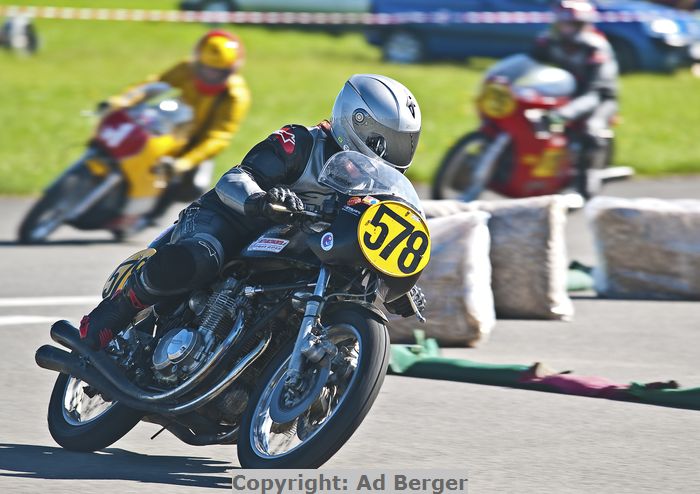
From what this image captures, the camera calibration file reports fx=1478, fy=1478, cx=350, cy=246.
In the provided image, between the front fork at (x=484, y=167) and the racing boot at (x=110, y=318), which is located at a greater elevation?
the racing boot at (x=110, y=318)

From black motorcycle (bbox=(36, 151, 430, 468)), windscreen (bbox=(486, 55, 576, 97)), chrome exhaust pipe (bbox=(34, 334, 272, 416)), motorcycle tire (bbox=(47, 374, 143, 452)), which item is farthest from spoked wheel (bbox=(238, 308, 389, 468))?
windscreen (bbox=(486, 55, 576, 97))

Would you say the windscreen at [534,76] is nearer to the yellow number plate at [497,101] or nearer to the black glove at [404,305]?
the yellow number plate at [497,101]

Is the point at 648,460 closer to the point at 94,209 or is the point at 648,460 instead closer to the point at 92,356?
the point at 92,356

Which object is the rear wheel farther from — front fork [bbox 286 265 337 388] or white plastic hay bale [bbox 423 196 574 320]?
front fork [bbox 286 265 337 388]

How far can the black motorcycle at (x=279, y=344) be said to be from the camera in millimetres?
4973

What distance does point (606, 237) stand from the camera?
957 centimetres

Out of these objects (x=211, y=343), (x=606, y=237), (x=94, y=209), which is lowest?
(x=94, y=209)

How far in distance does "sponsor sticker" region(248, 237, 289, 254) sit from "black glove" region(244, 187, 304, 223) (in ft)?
0.49

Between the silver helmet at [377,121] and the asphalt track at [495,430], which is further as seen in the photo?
the silver helmet at [377,121]

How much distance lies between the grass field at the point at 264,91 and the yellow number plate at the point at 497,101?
279 centimetres

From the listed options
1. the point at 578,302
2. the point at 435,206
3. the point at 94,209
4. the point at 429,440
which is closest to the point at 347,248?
the point at 429,440

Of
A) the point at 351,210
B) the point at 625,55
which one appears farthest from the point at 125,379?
the point at 625,55

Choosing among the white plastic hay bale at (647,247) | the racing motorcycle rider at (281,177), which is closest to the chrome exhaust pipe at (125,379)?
the racing motorcycle rider at (281,177)

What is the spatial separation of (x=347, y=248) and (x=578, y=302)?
4815 mm
